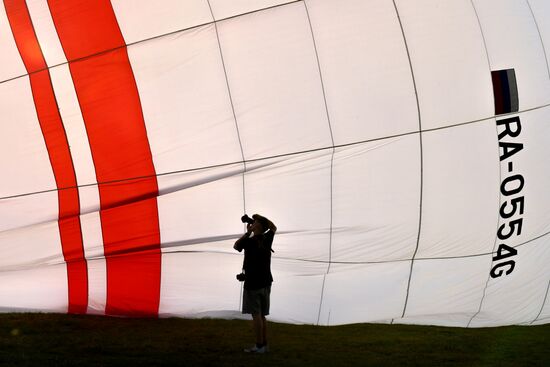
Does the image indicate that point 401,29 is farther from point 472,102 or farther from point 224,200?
point 224,200

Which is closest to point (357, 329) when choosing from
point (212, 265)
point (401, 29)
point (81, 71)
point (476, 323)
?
point (476, 323)

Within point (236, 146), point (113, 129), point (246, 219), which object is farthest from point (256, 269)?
point (113, 129)

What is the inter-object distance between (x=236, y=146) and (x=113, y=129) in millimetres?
1083

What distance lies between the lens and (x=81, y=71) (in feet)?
30.3

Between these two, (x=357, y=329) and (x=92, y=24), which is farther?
(x=357, y=329)

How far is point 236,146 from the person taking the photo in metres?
9.30

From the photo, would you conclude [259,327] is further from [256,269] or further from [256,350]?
[256,269]

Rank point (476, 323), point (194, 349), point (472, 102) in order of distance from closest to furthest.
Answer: point (194, 349) → point (472, 102) → point (476, 323)

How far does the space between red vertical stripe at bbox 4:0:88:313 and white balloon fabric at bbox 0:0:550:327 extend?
0.04ft

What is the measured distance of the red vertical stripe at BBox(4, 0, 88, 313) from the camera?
922cm

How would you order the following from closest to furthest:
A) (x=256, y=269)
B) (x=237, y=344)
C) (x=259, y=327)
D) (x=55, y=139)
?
(x=256, y=269) → (x=259, y=327) → (x=55, y=139) → (x=237, y=344)

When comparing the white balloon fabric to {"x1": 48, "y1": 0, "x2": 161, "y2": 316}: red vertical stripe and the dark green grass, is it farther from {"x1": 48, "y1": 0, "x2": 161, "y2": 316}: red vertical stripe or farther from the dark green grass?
the dark green grass

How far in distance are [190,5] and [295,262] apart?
2469 millimetres

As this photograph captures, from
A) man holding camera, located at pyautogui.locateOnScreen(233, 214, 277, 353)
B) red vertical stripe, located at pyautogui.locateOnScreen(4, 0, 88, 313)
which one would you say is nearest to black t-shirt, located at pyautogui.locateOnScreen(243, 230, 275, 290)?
man holding camera, located at pyautogui.locateOnScreen(233, 214, 277, 353)
